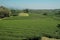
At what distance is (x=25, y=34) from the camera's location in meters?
14.8

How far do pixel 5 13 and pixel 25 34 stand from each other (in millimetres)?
17721

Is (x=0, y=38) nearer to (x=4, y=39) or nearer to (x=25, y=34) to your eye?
(x=4, y=39)

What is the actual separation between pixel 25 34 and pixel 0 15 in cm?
1660

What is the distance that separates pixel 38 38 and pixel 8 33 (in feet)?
9.49

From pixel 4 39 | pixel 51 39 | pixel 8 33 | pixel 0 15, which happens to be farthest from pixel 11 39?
pixel 0 15

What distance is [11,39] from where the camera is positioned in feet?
43.5

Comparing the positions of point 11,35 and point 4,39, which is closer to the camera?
point 4,39

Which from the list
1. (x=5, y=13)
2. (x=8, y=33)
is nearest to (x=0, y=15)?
(x=5, y=13)

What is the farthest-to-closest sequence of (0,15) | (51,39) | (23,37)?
(0,15), (23,37), (51,39)

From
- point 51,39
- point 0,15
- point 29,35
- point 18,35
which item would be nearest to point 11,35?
point 18,35

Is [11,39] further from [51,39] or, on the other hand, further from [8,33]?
[51,39]

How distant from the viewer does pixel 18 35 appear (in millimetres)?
14406

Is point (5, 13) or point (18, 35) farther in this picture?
point (5, 13)

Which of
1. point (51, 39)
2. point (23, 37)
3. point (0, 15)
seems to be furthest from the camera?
point (0, 15)
